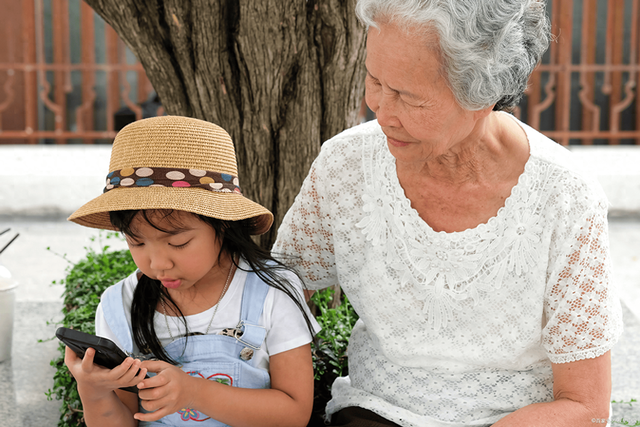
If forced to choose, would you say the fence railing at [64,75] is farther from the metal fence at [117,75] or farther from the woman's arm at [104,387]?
the woman's arm at [104,387]

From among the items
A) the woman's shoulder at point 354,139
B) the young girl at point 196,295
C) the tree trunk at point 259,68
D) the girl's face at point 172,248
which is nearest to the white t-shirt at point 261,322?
the young girl at point 196,295

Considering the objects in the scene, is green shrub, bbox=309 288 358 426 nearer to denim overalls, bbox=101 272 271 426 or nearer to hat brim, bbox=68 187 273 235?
denim overalls, bbox=101 272 271 426

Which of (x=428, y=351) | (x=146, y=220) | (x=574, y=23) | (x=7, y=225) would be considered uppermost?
(x=574, y=23)

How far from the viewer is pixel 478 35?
157 centimetres

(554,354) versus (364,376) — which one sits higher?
(554,354)

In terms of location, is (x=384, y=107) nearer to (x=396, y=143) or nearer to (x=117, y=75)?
(x=396, y=143)

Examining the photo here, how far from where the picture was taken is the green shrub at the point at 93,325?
97.0 inches

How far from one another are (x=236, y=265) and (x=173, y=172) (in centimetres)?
34

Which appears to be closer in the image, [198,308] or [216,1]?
[198,308]

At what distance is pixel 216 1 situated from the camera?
8.20 feet

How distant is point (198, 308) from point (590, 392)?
107cm

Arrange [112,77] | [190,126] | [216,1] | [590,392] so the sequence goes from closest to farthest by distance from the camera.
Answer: [590,392] → [190,126] → [216,1] → [112,77]

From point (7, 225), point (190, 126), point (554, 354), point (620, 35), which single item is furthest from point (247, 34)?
point (620, 35)

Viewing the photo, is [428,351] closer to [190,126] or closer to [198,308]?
[198,308]
